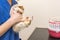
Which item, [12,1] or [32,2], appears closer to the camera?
[12,1]

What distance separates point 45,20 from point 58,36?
0.36 m

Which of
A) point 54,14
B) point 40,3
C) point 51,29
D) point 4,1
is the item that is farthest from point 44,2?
point 4,1

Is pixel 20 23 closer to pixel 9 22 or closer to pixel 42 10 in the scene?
pixel 9 22

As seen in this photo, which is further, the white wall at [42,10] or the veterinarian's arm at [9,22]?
the white wall at [42,10]

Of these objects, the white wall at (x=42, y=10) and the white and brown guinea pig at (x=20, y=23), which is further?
the white wall at (x=42, y=10)

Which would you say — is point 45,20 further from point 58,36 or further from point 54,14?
point 58,36

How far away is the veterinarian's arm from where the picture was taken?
0.71 metres

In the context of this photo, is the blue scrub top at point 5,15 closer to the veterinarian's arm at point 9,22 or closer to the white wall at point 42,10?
the veterinarian's arm at point 9,22

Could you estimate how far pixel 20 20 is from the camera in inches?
29.1

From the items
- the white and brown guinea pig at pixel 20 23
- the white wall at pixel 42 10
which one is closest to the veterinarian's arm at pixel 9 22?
the white and brown guinea pig at pixel 20 23

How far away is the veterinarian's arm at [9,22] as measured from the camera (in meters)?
0.71

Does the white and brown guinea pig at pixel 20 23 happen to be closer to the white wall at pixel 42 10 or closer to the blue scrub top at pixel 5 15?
the blue scrub top at pixel 5 15

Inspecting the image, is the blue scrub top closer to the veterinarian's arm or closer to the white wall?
the veterinarian's arm

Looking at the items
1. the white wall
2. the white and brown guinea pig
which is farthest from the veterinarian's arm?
the white wall
